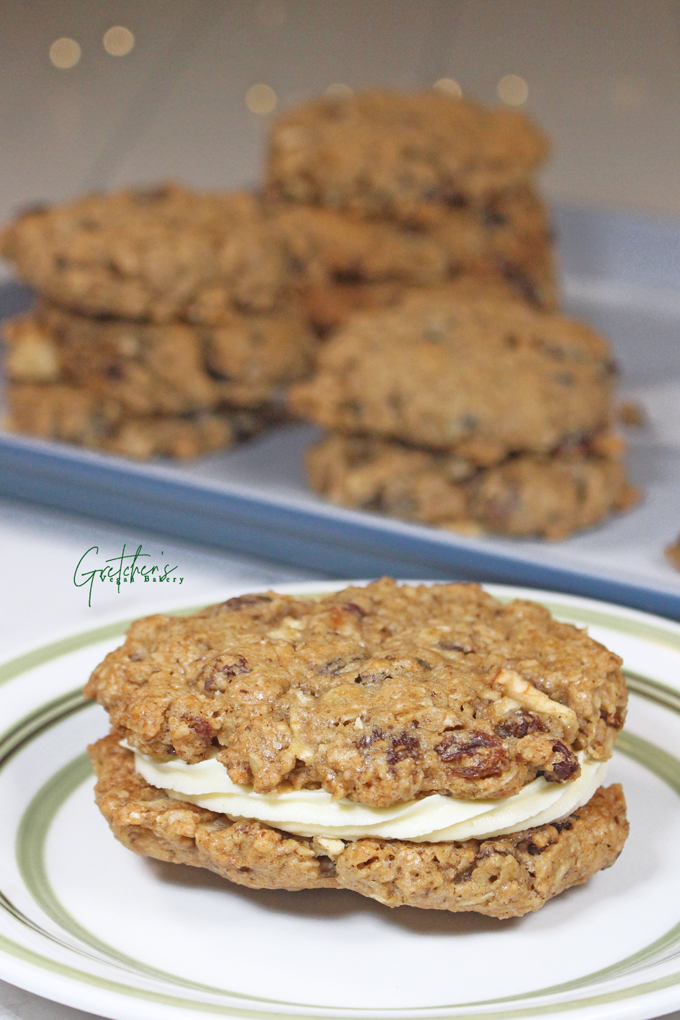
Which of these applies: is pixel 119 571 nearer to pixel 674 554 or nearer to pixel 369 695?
pixel 369 695

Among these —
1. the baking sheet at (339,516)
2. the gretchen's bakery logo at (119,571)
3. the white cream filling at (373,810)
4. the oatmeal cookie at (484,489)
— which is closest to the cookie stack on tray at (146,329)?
the baking sheet at (339,516)

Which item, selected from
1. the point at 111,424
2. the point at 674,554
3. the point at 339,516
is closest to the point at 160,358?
the point at 111,424

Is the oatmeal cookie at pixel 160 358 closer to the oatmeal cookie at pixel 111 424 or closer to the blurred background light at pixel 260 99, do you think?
the oatmeal cookie at pixel 111 424

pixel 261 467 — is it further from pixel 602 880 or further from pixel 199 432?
pixel 602 880

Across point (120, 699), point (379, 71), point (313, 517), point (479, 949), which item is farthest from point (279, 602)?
point (379, 71)

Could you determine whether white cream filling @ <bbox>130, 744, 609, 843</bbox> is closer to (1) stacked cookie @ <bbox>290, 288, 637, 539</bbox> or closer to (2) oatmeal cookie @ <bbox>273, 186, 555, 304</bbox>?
(1) stacked cookie @ <bbox>290, 288, 637, 539</bbox>

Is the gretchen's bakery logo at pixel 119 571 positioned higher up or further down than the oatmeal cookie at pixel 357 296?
further down
